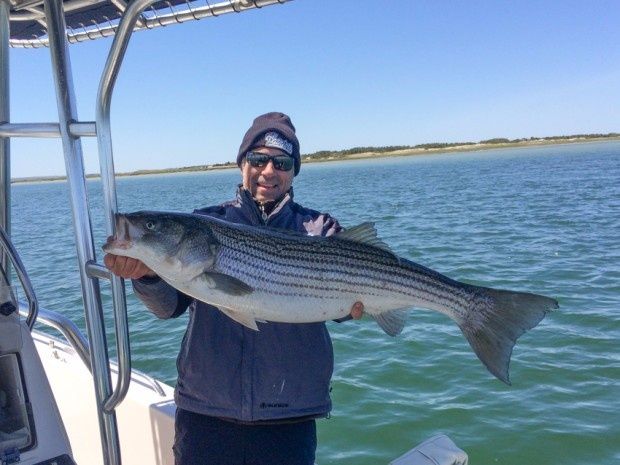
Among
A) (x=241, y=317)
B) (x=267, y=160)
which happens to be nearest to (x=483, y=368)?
(x=267, y=160)

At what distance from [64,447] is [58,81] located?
2056 millimetres

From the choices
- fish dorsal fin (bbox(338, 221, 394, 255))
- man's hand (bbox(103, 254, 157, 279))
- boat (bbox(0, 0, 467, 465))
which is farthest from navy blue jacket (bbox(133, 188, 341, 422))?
fish dorsal fin (bbox(338, 221, 394, 255))

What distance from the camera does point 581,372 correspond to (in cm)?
786

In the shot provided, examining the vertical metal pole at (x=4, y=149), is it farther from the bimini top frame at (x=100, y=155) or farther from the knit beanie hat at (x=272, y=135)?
the knit beanie hat at (x=272, y=135)

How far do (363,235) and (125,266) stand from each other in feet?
4.92

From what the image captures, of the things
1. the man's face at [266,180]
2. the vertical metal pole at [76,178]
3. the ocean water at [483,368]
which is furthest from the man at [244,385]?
the ocean water at [483,368]

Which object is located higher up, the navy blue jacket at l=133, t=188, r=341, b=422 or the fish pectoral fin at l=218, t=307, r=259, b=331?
the fish pectoral fin at l=218, t=307, r=259, b=331

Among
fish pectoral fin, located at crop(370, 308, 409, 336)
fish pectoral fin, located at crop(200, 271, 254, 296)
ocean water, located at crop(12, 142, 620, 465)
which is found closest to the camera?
fish pectoral fin, located at crop(200, 271, 254, 296)

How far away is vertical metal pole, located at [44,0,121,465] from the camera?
305cm

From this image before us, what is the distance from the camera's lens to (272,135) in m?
4.06

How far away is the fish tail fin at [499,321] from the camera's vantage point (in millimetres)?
3289

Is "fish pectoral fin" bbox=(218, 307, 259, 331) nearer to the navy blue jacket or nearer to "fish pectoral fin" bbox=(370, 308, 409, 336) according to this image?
the navy blue jacket

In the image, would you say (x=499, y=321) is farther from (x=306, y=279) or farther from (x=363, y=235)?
(x=306, y=279)

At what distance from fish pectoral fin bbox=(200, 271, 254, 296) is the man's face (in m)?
0.98
